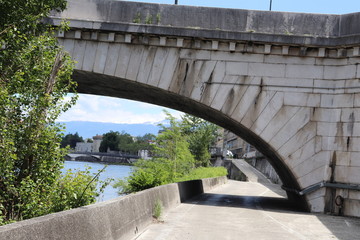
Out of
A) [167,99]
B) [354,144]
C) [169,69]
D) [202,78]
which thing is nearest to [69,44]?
[169,69]

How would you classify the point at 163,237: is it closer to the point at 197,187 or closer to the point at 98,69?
the point at 98,69

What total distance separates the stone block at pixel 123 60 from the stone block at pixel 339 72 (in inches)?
264

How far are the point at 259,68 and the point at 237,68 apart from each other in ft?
2.42

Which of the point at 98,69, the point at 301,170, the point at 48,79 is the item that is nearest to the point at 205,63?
the point at 98,69

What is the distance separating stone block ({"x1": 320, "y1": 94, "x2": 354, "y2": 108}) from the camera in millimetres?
14555

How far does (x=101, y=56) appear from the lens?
632 inches

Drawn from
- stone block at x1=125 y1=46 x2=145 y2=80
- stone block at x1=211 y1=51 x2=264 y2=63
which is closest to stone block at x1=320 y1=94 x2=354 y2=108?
stone block at x1=211 y1=51 x2=264 y2=63

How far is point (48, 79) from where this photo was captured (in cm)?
963

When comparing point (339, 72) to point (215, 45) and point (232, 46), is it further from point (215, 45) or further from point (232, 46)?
point (215, 45)

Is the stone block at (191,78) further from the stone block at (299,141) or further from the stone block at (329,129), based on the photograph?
the stone block at (329,129)

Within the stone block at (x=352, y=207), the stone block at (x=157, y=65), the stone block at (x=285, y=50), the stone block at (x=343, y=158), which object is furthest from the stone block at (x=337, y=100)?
the stone block at (x=157, y=65)

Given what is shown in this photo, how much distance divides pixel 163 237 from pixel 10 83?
3991mm

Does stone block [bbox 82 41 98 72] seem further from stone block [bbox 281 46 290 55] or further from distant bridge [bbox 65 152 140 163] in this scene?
distant bridge [bbox 65 152 140 163]

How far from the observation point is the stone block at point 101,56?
1599 centimetres
